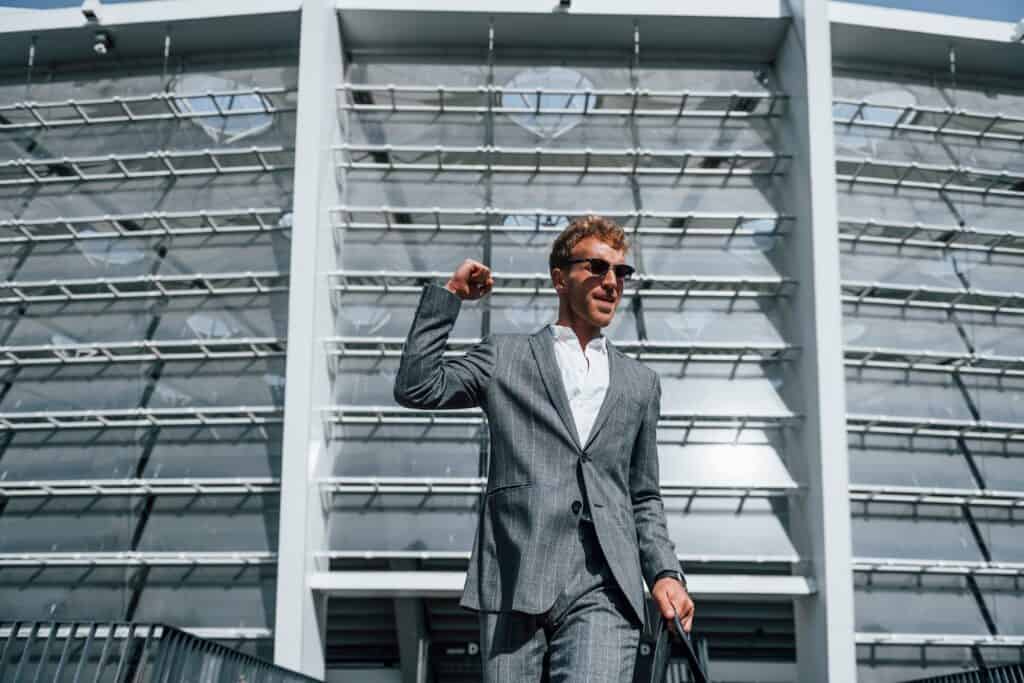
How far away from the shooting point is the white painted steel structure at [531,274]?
13516mm

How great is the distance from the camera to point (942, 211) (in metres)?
14.7

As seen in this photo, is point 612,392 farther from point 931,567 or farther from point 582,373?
point 931,567

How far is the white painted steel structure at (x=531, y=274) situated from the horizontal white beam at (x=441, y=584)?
1.5 inches

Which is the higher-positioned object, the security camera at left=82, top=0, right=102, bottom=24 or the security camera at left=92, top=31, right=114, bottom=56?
the security camera at left=82, top=0, right=102, bottom=24

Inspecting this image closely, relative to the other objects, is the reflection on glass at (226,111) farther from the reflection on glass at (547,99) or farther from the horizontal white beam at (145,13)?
the reflection on glass at (547,99)

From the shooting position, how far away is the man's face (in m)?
3.70

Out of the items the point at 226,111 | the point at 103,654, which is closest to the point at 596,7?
the point at 226,111

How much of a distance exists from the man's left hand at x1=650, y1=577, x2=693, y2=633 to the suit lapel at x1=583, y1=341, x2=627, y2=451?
426 mm

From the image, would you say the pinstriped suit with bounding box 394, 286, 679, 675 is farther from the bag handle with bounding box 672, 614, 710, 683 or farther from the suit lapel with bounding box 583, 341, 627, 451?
the bag handle with bounding box 672, 614, 710, 683

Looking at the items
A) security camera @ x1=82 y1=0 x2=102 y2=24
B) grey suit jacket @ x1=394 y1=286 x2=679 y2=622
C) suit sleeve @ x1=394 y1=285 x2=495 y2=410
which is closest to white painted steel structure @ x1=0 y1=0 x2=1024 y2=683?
security camera @ x1=82 y1=0 x2=102 y2=24

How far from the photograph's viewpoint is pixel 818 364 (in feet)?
43.3

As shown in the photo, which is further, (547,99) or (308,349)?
(547,99)

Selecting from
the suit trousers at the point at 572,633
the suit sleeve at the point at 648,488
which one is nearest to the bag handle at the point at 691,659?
the suit trousers at the point at 572,633

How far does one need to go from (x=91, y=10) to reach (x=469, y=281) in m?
12.1
